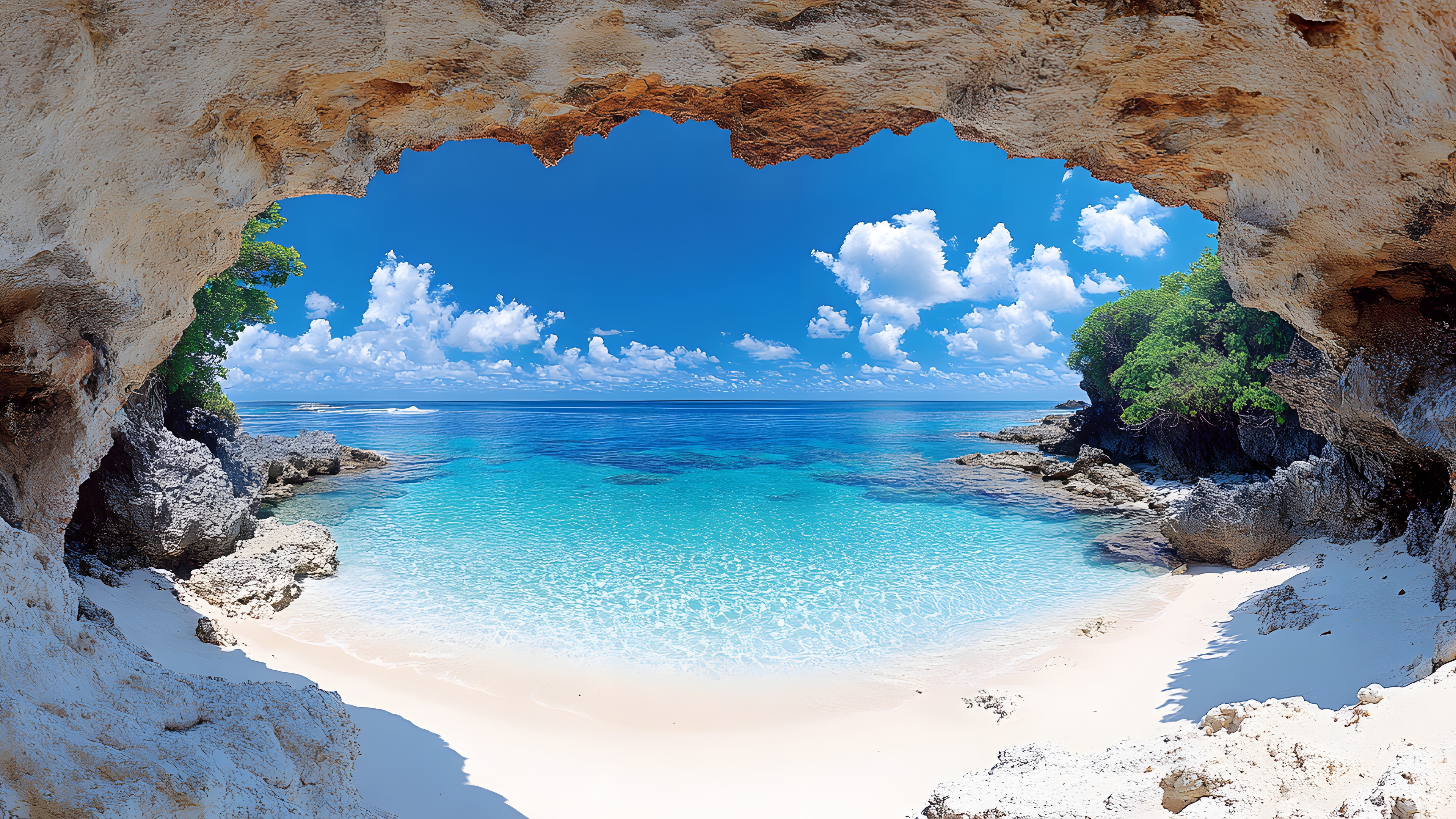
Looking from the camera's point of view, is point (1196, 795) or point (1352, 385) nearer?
point (1196, 795)

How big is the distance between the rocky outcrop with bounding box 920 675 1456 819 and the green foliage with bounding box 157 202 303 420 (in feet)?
49.6

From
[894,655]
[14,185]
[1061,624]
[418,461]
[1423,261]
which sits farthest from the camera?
[418,461]

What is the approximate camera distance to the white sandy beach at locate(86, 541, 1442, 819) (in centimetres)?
509

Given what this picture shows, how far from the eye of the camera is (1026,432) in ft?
Answer: 124

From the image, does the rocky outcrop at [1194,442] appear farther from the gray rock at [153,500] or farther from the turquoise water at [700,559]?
the gray rock at [153,500]

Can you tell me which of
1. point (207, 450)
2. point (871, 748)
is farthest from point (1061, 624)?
point (207, 450)

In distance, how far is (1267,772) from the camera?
2842 millimetres

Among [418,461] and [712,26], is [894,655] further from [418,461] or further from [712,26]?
[418,461]

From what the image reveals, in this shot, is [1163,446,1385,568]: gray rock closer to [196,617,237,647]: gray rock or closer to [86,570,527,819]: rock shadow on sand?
[86,570,527,819]: rock shadow on sand

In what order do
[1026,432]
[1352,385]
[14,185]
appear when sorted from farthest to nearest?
[1026,432] < [1352,385] < [14,185]

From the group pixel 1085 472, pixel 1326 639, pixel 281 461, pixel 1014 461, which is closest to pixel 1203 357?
pixel 1085 472

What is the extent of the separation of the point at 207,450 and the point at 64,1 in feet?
35.5

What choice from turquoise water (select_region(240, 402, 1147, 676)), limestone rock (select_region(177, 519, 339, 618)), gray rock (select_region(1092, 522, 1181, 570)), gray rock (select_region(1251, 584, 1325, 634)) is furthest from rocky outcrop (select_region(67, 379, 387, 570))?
gray rock (select_region(1092, 522, 1181, 570))

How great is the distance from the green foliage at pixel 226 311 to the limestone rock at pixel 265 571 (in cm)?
413
